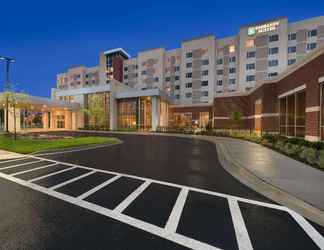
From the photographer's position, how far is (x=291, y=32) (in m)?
42.8

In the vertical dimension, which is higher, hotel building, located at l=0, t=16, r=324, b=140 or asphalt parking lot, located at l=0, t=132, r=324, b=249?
hotel building, located at l=0, t=16, r=324, b=140

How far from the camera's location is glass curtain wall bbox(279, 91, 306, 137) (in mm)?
15516

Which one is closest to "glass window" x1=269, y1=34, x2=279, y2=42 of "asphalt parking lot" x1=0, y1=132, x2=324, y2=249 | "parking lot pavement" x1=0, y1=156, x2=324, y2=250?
"asphalt parking lot" x1=0, y1=132, x2=324, y2=249

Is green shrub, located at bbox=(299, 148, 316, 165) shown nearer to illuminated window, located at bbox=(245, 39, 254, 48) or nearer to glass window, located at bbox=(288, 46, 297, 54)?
glass window, located at bbox=(288, 46, 297, 54)

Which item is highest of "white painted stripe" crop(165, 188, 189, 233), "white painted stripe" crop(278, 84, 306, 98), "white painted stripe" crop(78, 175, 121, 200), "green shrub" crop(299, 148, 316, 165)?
"white painted stripe" crop(278, 84, 306, 98)

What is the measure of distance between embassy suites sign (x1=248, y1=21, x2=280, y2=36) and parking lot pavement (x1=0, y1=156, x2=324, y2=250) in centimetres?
5254

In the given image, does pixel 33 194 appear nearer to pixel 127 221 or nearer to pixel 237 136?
pixel 127 221

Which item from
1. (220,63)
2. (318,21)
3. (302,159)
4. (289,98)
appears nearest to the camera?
(302,159)

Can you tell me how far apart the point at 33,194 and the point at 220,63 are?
181 ft

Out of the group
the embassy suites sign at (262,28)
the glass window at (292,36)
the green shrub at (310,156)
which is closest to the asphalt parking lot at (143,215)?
the green shrub at (310,156)

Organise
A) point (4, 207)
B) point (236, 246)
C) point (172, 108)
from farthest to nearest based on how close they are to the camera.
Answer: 1. point (172, 108)
2. point (4, 207)
3. point (236, 246)

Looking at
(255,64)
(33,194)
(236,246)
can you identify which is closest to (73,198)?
(33,194)

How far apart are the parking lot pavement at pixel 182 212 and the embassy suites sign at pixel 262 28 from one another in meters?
52.5

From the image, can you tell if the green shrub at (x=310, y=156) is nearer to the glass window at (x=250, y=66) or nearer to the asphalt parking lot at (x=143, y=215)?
the asphalt parking lot at (x=143, y=215)
